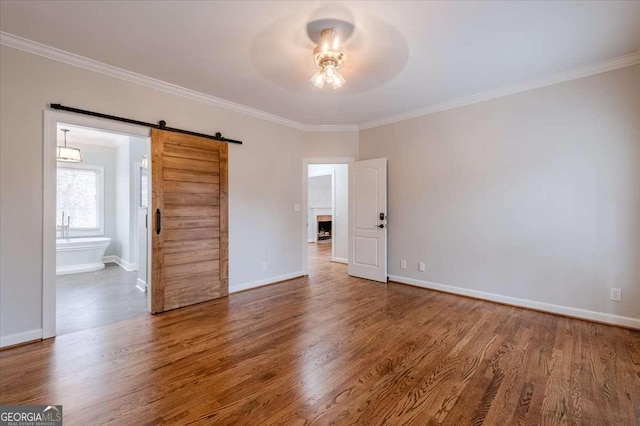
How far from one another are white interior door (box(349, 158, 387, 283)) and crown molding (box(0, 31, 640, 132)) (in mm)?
831

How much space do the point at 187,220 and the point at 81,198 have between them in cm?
447

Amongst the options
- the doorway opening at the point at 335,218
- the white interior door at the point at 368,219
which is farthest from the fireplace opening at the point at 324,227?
the white interior door at the point at 368,219

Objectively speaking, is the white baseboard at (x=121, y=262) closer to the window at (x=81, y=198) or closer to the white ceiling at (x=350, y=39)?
the window at (x=81, y=198)

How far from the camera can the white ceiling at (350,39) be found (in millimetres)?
2113

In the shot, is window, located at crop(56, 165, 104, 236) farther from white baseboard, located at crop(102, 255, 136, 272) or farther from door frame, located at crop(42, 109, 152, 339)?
door frame, located at crop(42, 109, 152, 339)

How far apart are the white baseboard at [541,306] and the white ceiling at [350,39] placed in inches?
103

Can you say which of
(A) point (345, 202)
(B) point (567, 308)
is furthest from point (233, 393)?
(A) point (345, 202)

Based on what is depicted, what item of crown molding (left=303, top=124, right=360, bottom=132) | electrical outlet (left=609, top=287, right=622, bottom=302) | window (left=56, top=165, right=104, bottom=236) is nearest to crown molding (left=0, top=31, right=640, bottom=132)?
crown molding (left=303, top=124, right=360, bottom=132)

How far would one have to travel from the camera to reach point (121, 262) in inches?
244

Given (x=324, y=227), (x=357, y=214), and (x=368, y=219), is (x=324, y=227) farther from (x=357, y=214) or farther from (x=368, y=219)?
(x=368, y=219)

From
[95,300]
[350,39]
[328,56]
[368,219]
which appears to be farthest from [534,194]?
[95,300]

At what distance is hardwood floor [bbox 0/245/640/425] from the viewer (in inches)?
66.7

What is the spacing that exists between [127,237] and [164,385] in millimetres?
4869

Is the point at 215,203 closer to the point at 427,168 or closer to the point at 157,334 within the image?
the point at 157,334
